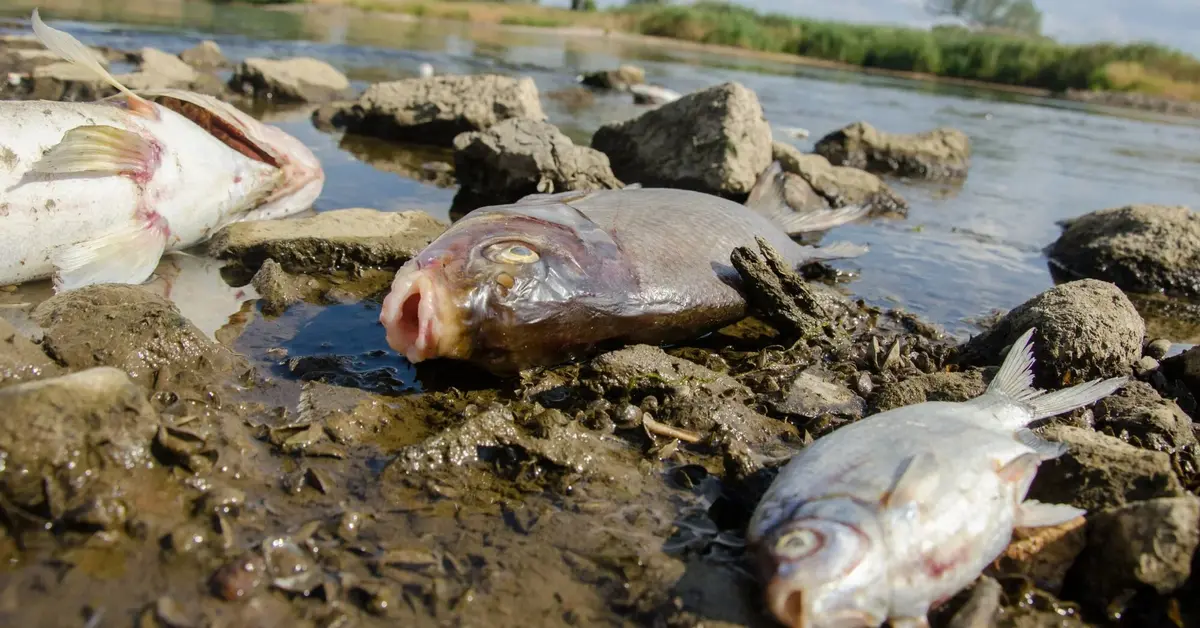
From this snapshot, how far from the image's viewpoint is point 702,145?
848 cm

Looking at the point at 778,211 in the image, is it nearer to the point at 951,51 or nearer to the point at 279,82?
the point at 279,82

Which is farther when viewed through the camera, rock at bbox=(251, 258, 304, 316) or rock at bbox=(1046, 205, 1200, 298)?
rock at bbox=(1046, 205, 1200, 298)

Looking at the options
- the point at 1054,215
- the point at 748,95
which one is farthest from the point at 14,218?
the point at 1054,215

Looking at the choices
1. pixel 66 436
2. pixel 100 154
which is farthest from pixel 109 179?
pixel 66 436

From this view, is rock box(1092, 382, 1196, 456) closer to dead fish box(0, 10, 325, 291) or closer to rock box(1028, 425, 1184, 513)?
rock box(1028, 425, 1184, 513)

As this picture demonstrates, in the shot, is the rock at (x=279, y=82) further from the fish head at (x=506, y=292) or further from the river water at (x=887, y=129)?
the fish head at (x=506, y=292)

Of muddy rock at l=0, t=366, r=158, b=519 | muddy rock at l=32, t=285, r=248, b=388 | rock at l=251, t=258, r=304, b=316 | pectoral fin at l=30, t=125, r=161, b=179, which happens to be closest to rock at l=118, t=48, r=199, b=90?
pectoral fin at l=30, t=125, r=161, b=179

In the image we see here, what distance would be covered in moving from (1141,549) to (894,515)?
0.88m

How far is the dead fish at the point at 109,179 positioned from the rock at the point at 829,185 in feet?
18.9

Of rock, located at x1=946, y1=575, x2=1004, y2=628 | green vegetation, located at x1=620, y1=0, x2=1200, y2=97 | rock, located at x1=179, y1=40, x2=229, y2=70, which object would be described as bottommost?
rock, located at x1=946, y1=575, x2=1004, y2=628

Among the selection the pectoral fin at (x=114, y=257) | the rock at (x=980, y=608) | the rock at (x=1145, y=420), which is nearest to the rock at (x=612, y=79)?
the pectoral fin at (x=114, y=257)

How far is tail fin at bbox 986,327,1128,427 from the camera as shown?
3.75m

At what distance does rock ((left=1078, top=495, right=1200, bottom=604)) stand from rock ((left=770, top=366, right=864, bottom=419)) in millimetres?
→ 1300

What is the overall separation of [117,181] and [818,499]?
4.29m
